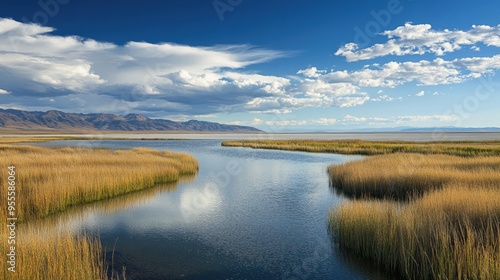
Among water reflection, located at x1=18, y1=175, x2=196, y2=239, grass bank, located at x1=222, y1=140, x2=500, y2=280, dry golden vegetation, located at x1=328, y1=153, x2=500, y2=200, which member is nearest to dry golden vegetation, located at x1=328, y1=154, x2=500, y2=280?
grass bank, located at x1=222, y1=140, x2=500, y2=280

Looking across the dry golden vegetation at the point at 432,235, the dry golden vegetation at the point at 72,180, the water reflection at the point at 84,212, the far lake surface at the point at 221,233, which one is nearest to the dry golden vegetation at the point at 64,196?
the dry golden vegetation at the point at 72,180

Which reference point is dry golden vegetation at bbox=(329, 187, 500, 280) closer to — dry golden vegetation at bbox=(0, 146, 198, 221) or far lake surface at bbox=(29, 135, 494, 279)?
far lake surface at bbox=(29, 135, 494, 279)

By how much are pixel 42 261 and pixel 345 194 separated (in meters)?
19.3

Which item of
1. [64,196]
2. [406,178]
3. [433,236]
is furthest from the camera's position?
[406,178]

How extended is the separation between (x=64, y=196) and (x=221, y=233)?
10087 millimetres

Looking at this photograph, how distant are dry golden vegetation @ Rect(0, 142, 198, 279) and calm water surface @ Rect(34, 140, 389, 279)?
111 centimetres

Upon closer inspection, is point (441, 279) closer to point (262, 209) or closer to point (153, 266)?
point (153, 266)

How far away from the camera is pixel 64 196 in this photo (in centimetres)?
1869

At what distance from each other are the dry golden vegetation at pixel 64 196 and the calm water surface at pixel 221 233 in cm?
111

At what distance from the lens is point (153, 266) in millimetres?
11258

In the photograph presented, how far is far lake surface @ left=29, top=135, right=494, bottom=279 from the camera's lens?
36.3 feet

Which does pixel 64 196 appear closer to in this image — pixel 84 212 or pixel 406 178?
pixel 84 212

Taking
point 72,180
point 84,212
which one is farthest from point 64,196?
point 72,180

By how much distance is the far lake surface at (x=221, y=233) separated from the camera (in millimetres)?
11055
